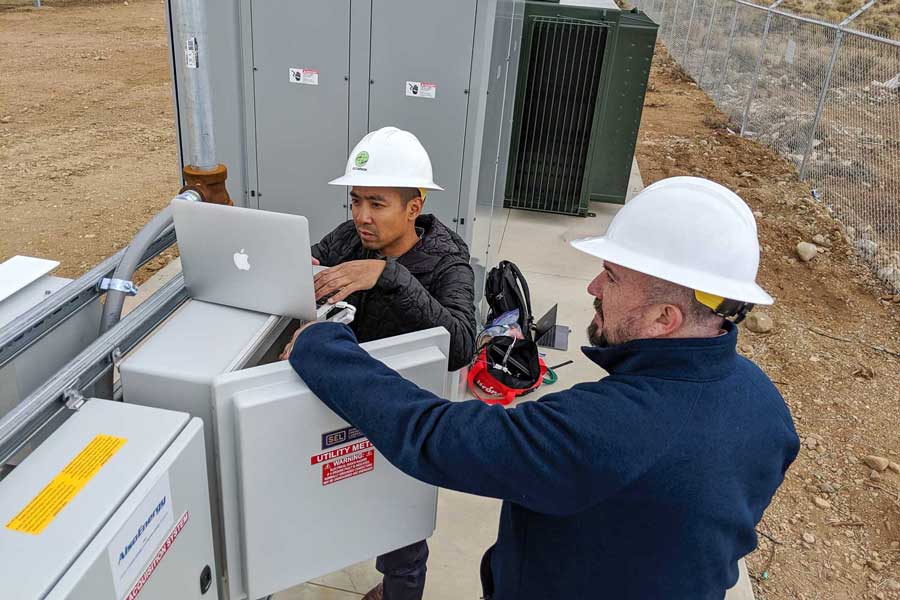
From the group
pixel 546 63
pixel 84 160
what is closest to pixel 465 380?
pixel 546 63

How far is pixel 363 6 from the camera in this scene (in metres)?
3.64

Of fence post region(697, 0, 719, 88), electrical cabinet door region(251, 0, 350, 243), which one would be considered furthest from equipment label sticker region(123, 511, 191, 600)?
fence post region(697, 0, 719, 88)

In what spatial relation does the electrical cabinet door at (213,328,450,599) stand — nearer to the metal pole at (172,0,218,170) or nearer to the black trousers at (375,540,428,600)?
the black trousers at (375,540,428,600)

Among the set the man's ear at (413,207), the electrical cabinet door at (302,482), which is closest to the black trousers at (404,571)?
the electrical cabinet door at (302,482)

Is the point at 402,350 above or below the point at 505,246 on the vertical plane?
above

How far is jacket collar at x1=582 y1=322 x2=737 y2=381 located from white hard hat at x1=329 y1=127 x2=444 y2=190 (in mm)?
1209

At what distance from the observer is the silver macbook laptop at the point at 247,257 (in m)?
1.73

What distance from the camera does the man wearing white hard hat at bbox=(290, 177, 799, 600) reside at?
139 centimetres

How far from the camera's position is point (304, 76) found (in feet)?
12.6

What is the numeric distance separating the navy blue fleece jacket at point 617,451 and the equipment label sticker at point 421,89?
7.83 ft

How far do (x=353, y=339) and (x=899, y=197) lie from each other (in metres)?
8.29

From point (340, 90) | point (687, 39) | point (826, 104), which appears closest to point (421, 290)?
point (340, 90)

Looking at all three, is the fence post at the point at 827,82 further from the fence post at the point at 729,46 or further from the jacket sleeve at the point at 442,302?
the jacket sleeve at the point at 442,302

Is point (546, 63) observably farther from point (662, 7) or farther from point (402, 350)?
point (662, 7)
